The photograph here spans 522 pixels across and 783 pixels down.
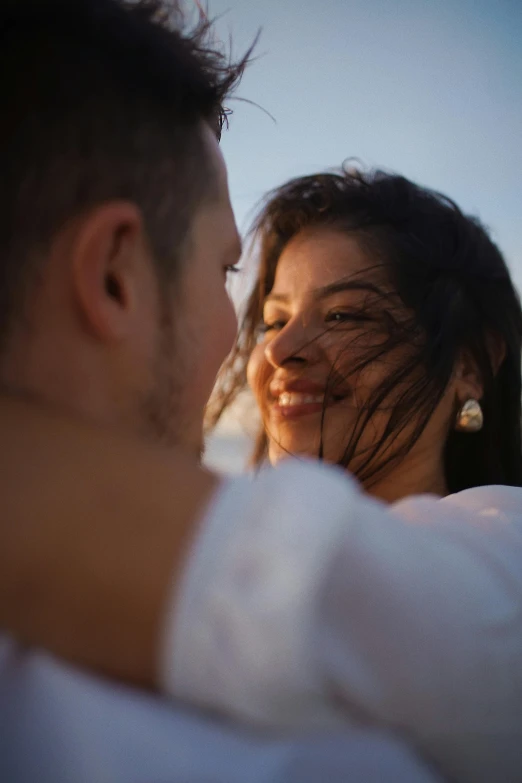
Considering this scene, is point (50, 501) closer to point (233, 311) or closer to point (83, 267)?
point (83, 267)

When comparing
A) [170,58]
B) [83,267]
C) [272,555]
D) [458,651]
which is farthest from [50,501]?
[170,58]

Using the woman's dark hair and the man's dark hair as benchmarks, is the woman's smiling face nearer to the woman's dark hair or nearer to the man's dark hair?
the woman's dark hair

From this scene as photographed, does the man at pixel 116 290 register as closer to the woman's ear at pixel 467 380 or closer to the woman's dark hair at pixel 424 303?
the woman's dark hair at pixel 424 303

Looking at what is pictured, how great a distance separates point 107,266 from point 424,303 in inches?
58.5

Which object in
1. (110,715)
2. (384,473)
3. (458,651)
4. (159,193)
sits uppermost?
(159,193)

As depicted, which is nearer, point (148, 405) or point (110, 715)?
point (110, 715)

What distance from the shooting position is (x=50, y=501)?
52 cm

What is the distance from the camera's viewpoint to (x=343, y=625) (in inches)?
22.1

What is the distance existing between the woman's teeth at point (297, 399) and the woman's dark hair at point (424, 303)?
17 cm

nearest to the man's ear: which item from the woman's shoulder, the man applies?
the man

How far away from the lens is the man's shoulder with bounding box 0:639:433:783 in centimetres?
59

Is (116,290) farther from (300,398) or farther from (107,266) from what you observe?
(300,398)

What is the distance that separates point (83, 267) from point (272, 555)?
43 centimetres

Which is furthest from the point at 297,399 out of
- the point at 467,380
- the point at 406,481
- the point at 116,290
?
the point at 116,290
